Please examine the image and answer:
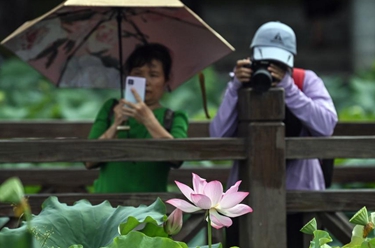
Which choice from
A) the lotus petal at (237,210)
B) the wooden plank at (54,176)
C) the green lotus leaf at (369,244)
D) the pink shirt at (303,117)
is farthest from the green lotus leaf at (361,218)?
the wooden plank at (54,176)

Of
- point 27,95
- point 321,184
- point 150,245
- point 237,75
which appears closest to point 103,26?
point 237,75

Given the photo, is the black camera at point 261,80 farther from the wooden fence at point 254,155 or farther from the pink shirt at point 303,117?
the pink shirt at point 303,117

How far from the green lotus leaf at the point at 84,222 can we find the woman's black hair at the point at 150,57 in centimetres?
141

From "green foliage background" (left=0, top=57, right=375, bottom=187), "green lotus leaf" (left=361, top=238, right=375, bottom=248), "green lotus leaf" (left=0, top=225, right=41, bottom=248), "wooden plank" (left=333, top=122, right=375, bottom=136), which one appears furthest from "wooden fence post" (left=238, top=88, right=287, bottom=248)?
"green foliage background" (left=0, top=57, right=375, bottom=187)

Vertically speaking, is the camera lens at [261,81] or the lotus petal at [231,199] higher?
the camera lens at [261,81]

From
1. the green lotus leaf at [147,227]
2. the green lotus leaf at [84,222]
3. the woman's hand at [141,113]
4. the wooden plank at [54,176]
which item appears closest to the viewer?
the green lotus leaf at [147,227]

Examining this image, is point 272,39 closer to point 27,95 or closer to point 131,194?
point 131,194

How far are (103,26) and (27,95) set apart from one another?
28.1ft

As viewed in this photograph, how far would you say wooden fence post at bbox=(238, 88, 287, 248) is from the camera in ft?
13.8

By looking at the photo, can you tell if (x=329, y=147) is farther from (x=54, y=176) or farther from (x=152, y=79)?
(x=54, y=176)


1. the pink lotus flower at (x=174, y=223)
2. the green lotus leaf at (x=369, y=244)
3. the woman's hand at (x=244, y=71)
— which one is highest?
the woman's hand at (x=244, y=71)

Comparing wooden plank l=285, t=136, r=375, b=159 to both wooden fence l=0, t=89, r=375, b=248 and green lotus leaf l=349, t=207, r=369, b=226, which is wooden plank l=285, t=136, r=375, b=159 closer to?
wooden fence l=0, t=89, r=375, b=248

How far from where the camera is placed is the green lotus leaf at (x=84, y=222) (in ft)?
10.9

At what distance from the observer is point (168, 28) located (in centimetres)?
490
